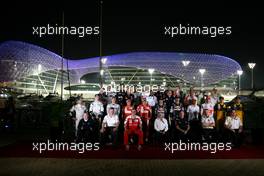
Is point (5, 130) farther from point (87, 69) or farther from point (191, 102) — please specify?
point (87, 69)

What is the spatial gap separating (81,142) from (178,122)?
287 centimetres

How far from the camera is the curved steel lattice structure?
9169 centimetres

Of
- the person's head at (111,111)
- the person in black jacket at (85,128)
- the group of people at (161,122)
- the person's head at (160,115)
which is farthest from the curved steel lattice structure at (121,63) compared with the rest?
the person's head at (160,115)

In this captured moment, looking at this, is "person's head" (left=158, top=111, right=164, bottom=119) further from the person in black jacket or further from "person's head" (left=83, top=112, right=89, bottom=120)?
"person's head" (left=83, top=112, right=89, bottom=120)

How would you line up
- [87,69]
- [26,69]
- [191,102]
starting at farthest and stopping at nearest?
[87,69] < [26,69] < [191,102]

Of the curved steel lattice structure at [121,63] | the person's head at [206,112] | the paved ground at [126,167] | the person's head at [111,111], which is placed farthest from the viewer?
the curved steel lattice structure at [121,63]

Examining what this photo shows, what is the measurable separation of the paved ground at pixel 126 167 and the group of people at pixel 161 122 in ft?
7.96

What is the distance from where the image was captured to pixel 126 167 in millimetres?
8062

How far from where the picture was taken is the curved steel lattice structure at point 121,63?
301 ft

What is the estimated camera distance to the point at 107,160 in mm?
8938

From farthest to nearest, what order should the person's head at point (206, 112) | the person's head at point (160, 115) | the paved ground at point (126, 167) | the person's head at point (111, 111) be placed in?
1. the person's head at point (206, 112)
2. the person's head at point (160, 115)
3. the person's head at point (111, 111)
4. the paved ground at point (126, 167)

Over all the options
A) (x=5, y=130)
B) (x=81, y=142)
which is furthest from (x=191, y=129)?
(x=5, y=130)

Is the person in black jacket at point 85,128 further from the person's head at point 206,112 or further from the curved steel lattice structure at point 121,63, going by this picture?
the curved steel lattice structure at point 121,63

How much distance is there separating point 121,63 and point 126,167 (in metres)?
96.8
